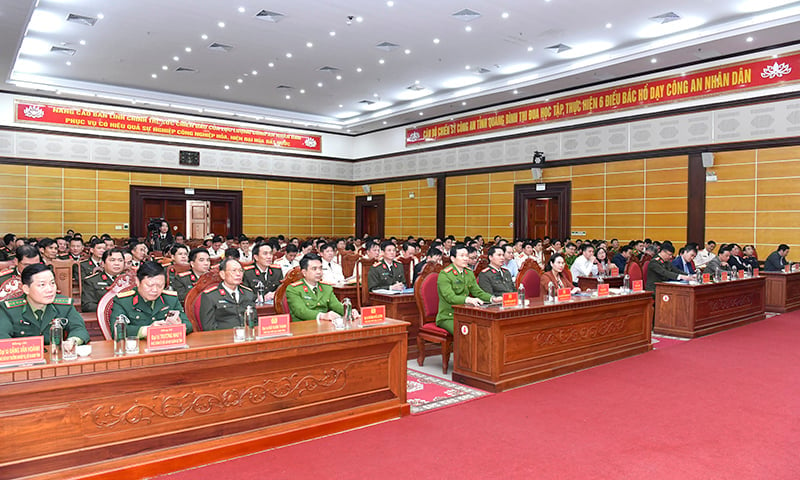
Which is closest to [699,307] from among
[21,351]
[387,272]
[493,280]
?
[493,280]

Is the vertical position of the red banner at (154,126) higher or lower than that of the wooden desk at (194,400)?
higher

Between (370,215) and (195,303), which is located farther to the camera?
(370,215)

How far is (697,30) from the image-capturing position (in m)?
8.62

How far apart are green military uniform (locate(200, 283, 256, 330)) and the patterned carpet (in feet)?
4.41

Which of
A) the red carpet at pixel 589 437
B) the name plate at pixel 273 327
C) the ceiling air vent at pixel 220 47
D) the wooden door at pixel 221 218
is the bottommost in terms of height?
the red carpet at pixel 589 437

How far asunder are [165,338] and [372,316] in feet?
4.08

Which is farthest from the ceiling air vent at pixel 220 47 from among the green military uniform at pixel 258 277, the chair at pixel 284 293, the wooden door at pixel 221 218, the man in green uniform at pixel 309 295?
the man in green uniform at pixel 309 295

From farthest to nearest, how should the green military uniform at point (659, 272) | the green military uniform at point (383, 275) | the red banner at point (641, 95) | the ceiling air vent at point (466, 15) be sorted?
1. the red banner at point (641, 95)
2. the ceiling air vent at point (466, 15)
3. the green military uniform at point (659, 272)
4. the green military uniform at point (383, 275)

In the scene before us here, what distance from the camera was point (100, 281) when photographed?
4.93m

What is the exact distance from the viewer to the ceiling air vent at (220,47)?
9.40m

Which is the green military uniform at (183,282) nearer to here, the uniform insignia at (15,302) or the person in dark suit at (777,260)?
the uniform insignia at (15,302)

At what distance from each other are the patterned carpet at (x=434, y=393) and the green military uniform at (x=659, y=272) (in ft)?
12.5

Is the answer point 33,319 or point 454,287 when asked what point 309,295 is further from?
point 33,319

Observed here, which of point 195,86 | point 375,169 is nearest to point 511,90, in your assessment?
point 375,169
